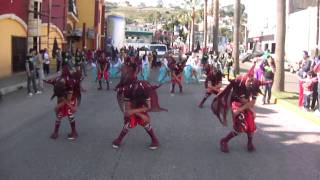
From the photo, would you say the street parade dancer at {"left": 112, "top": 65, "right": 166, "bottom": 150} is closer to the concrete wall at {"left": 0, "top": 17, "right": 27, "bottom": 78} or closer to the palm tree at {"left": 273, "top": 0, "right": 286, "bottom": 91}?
the palm tree at {"left": 273, "top": 0, "right": 286, "bottom": 91}

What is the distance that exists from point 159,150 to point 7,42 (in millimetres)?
20866

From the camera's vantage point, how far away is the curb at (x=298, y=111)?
1407cm

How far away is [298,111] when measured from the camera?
15719 mm

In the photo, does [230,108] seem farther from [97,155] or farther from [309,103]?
[309,103]

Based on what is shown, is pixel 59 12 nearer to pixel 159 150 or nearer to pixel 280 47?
pixel 280 47

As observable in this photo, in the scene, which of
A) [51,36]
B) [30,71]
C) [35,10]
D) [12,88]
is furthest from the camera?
[51,36]

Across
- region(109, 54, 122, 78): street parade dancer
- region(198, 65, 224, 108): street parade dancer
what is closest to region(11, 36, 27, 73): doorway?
region(109, 54, 122, 78): street parade dancer

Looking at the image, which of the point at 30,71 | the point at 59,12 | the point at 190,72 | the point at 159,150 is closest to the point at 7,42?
the point at 190,72

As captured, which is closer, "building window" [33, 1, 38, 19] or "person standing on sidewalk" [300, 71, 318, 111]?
"person standing on sidewalk" [300, 71, 318, 111]

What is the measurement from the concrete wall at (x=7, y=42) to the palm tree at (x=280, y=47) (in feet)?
45.1

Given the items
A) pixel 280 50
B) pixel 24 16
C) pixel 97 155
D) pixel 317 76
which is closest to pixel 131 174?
pixel 97 155

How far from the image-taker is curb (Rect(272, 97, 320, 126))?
554 inches

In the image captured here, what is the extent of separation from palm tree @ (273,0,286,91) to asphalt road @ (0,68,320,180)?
5845mm

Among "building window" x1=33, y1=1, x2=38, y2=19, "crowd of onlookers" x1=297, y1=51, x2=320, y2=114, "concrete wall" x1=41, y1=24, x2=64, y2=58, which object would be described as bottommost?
"crowd of onlookers" x1=297, y1=51, x2=320, y2=114
